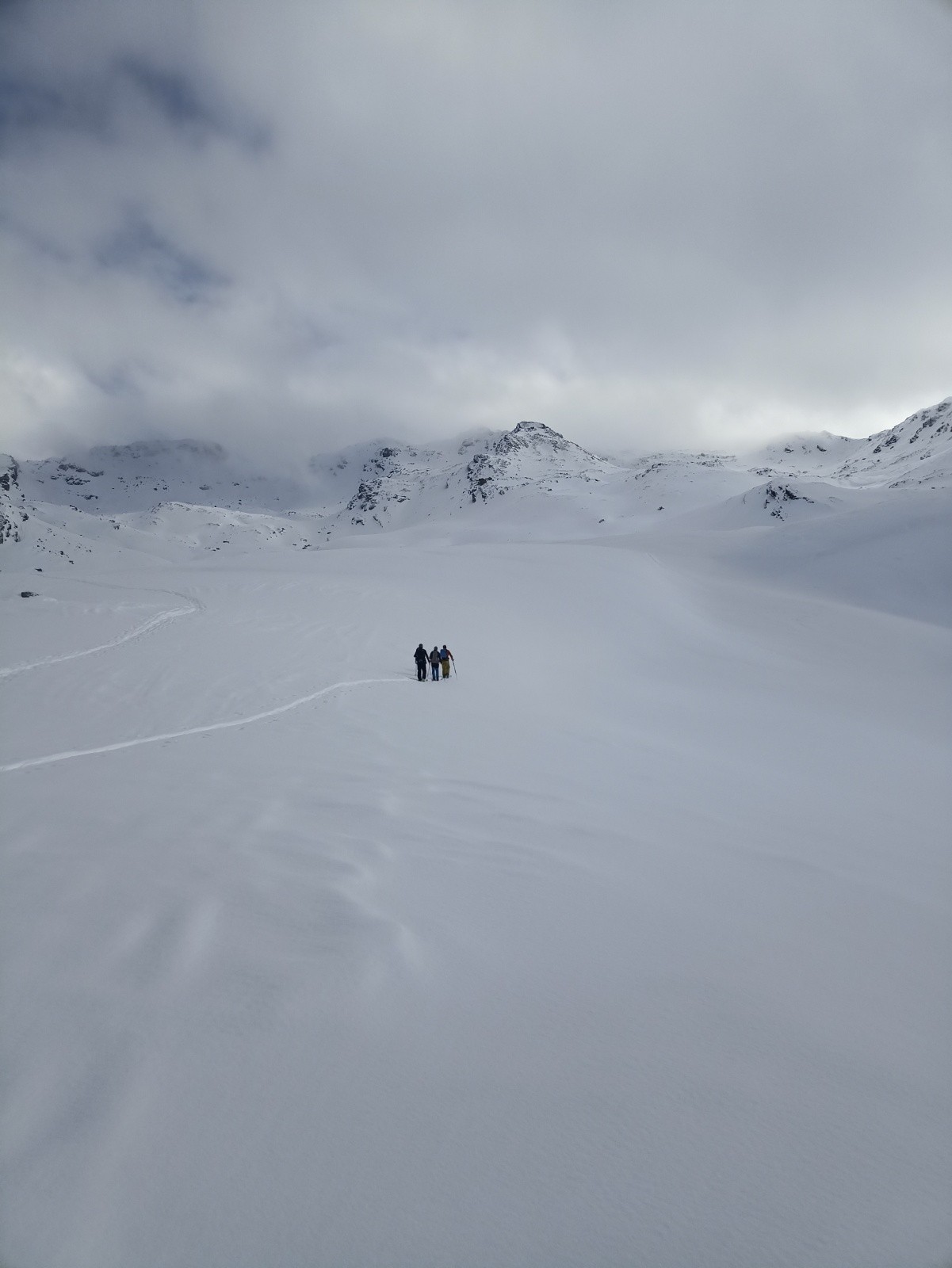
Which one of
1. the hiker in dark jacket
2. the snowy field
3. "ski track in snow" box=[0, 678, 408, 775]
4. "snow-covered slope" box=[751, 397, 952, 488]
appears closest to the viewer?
the snowy field

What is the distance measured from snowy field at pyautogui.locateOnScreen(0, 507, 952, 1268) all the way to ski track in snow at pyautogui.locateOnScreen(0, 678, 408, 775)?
8 centimetres

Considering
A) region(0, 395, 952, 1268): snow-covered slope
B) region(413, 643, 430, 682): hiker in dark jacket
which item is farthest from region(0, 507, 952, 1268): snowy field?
region(413, 643, 430, 682): hiker in dark jacket

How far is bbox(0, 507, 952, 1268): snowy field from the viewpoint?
191 cm

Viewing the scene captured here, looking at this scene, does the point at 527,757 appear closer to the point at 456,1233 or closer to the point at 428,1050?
the point at 428,1050

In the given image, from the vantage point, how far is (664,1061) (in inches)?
99.0

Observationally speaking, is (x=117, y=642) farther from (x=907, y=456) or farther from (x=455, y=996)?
(x=907, y=456)

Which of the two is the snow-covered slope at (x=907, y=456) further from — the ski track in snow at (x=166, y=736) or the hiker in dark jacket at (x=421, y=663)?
the ski track in snow at (x=166, y=736)

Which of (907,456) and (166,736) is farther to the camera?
(907,456)

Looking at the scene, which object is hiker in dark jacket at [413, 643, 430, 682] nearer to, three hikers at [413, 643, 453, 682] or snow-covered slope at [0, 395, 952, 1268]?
three hikers at [413, 643, 453, 682]

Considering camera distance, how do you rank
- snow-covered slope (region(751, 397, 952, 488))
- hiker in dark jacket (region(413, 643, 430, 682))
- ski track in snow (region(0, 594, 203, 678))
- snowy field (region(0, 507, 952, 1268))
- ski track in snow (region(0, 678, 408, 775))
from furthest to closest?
1. snow-covered slope (region(751, 397, 952, 488))
2. hiker in dark jacket (region(413, 643, 430, 682))
3. ski track in snow (region(0, 594, 203, 678))
4. ski track in snow (region(0, 678, 408, 775))
5. snowy field (region(0, 507, 952, 1268))

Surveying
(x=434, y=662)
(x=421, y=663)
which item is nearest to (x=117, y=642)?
(x=421, y=663)

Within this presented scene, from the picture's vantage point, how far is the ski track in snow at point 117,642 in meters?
12.5

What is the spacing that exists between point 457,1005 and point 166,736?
6.89 meters

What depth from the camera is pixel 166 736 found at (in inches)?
320
